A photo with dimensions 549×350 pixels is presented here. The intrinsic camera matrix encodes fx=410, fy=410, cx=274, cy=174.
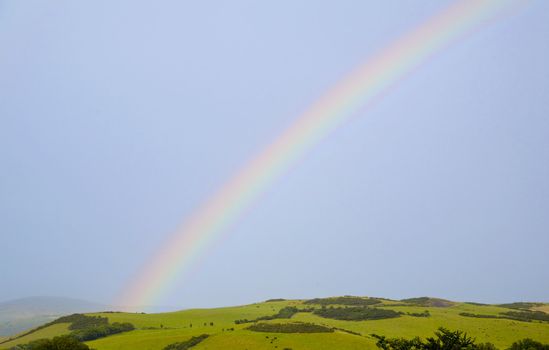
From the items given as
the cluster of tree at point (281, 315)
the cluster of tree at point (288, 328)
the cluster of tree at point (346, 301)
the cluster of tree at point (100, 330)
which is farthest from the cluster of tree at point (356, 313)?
the cluster of tree at point (100, 330)

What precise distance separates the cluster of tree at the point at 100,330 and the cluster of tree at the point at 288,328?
33.5 m

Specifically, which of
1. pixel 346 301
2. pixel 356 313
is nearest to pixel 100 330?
pixel 356 313

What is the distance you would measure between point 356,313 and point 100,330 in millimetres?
58556

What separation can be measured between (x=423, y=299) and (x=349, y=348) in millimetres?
82443

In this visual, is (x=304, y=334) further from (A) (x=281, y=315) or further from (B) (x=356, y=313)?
(B) (x=356, y=313)

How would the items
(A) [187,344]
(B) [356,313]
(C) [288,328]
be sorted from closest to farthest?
(A) [187,344] → (C) [288,328] → (B) [356,313]

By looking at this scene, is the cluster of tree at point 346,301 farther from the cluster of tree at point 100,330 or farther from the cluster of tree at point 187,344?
the cluster of tree at point 187,344

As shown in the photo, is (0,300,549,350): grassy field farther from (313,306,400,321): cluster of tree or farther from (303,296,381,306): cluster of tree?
(303,296,381,306): cluster of tree

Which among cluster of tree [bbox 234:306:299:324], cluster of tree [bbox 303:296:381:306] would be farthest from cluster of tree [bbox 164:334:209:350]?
cluster of tree [bbox 303:296:381:306]

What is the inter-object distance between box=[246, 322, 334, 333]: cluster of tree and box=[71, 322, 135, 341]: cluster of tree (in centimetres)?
3353

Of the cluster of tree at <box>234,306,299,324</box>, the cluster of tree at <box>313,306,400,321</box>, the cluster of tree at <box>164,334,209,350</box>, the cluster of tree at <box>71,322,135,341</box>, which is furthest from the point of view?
the cluster of tree at <box>234,306,299,324</box>

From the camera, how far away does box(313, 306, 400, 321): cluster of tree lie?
93.8 metres

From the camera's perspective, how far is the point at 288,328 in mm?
75312

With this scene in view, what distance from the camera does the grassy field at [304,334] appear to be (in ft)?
217
